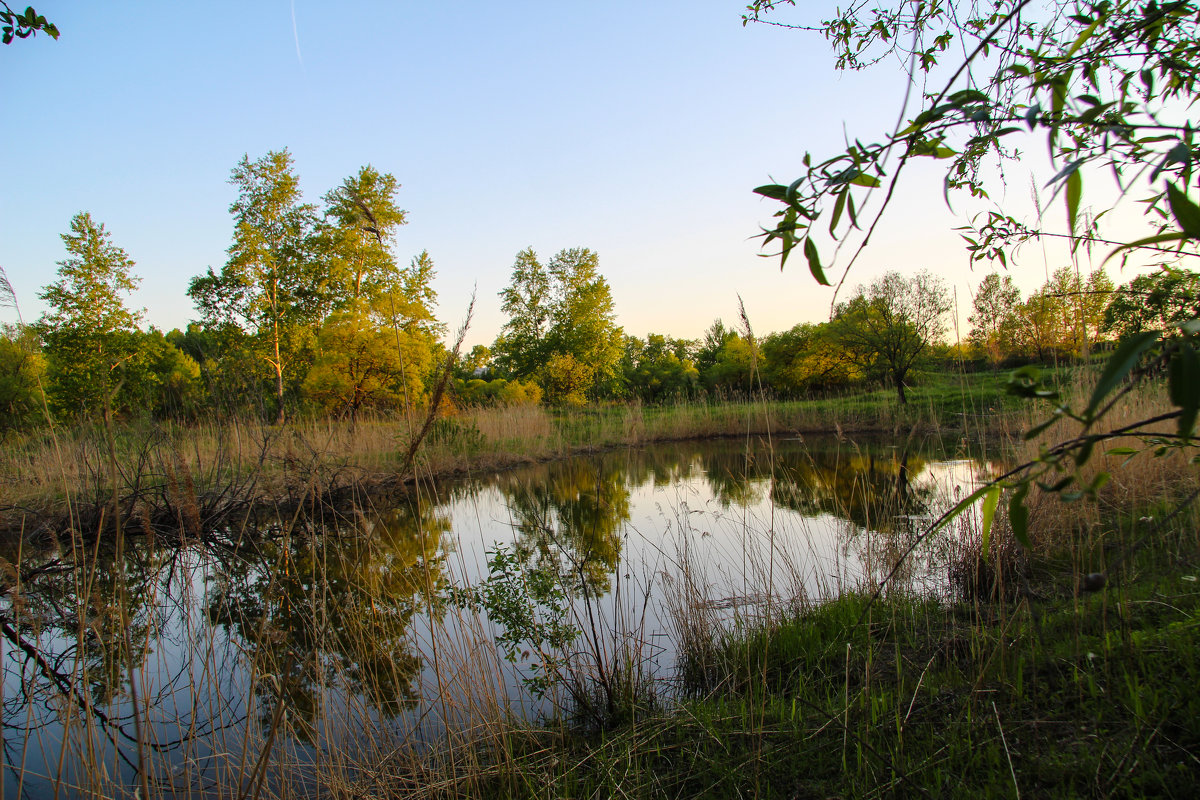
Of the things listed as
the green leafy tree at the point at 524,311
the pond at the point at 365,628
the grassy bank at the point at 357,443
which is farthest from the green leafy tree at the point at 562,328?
the pond at the point at 365,628

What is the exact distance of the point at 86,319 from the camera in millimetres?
19250

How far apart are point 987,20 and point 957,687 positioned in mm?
2238

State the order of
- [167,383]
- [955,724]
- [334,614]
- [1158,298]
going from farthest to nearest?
[334,614] → [167,383] → [955,724] → [1158,298]

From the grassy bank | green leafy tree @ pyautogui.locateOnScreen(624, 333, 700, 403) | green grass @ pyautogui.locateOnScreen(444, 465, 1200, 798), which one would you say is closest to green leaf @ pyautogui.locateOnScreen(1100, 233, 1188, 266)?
the grassy bank

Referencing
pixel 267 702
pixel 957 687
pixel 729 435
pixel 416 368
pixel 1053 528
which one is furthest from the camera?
pixel 416 368

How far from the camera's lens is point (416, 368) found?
18.6 metres

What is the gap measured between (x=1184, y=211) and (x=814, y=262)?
0.33 m

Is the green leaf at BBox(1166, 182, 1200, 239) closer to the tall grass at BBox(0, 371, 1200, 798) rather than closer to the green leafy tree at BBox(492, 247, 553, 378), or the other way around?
the tall grass at BBox(0, 371, 1200, 798)

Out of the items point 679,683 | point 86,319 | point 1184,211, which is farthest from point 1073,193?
point 86,319

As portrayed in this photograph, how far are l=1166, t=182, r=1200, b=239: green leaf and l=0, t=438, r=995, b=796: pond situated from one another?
0.41m

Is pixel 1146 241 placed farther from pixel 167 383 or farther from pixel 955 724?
pixel 167 383

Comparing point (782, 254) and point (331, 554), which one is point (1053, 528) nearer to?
point (782, 254)

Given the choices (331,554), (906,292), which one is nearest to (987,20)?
(331,554)

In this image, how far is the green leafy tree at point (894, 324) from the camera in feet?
60.7
